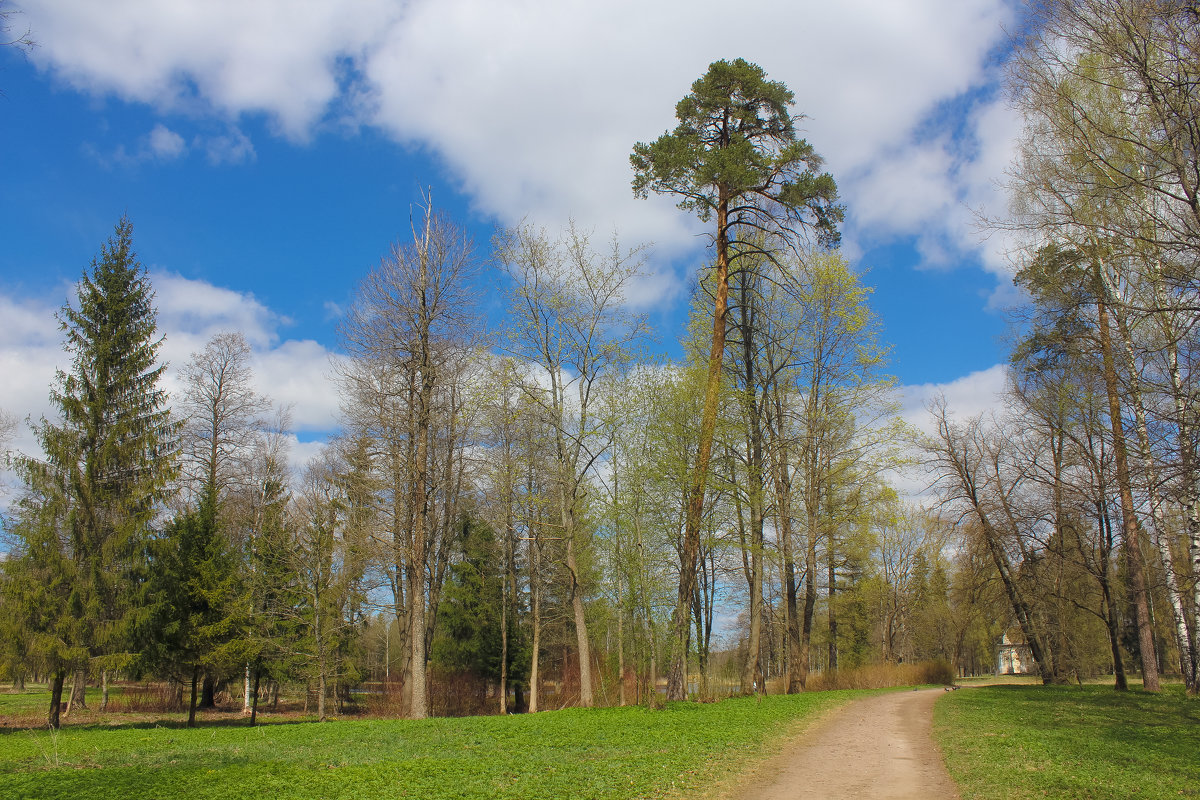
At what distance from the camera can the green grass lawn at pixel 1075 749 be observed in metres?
6.75

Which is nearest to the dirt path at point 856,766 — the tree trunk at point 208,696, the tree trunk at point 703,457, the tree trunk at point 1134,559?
the tree trunk at point 703,457

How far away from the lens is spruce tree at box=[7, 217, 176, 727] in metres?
18.0

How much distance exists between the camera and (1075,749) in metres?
8.95

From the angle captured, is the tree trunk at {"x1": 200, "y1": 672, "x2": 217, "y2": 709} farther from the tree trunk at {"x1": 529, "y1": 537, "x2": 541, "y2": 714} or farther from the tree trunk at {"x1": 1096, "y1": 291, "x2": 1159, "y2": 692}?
the tree trunk at {"x1": 1096, "y1": 291, "x2": 1159, "y2": 692}

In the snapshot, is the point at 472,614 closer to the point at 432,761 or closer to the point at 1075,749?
the point at 432,761

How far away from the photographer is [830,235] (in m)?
15.0

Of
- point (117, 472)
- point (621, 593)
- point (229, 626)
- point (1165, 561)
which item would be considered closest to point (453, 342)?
point (621, 593)

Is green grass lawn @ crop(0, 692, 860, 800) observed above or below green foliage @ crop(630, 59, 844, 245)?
below

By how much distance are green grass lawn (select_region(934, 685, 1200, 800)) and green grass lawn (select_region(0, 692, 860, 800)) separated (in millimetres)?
2767

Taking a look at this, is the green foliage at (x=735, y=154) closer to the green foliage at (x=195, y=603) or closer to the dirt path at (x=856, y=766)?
the dirt path at (x=856, y=766)

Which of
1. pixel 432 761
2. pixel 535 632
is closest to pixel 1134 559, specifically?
pixel 432 761

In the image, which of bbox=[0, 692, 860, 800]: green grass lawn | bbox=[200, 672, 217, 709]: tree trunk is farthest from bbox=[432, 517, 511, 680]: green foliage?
bbox=[0, 692, 860, 800]: green grass lawn

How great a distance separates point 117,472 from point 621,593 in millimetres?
15691

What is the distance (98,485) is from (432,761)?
16.7 meters
